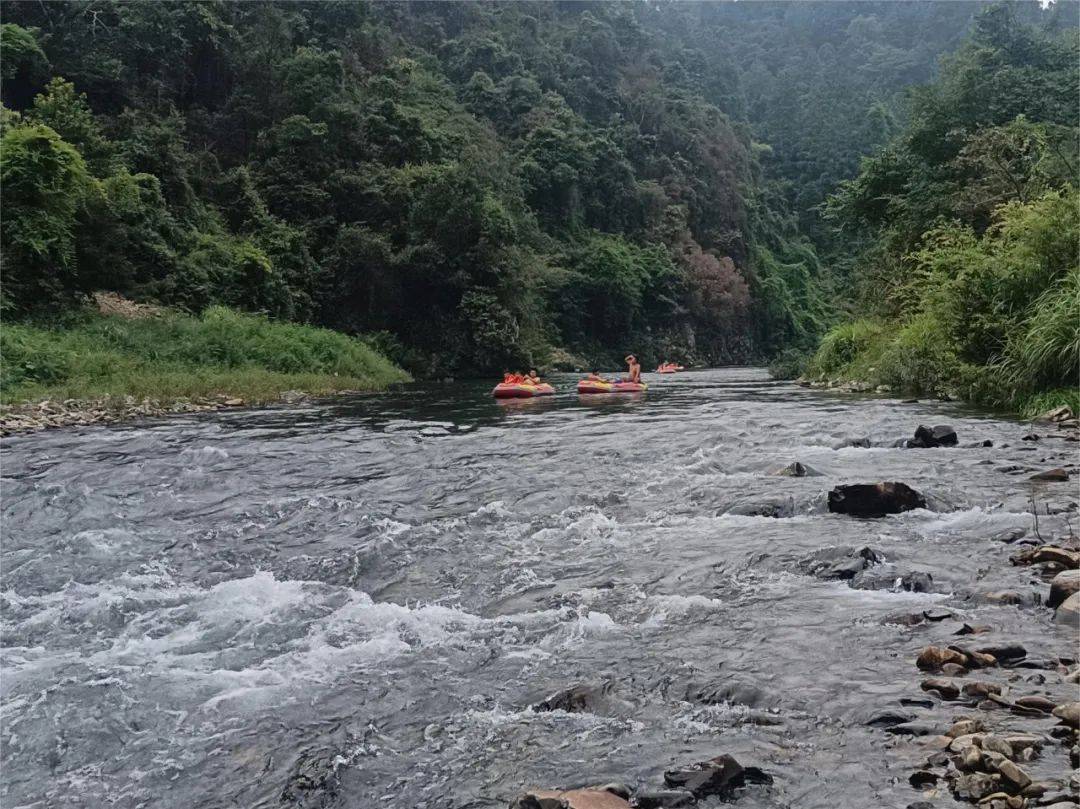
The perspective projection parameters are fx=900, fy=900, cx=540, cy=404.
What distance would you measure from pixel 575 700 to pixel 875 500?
4354 mm

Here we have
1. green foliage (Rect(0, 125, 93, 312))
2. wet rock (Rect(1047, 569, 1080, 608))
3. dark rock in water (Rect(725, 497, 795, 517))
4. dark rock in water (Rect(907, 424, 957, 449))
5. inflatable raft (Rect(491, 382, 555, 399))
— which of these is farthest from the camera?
inflatable raft (Rect(491, 382, 555, 399))

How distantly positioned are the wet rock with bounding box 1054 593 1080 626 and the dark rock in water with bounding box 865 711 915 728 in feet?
4.83

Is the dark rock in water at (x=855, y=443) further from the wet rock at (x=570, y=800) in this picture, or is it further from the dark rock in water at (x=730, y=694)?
the wet rock at (x=570, y=800)

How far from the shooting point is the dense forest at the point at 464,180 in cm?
2209

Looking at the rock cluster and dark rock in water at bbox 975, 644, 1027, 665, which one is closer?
the rock cluster

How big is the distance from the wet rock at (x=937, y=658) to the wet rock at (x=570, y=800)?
177 cm

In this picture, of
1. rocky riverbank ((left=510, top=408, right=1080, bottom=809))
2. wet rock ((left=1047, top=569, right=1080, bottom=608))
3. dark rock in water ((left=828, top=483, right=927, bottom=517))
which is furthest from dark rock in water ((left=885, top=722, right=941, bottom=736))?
dark rock in water ((left=828, top=483, right=927, bottom=517))

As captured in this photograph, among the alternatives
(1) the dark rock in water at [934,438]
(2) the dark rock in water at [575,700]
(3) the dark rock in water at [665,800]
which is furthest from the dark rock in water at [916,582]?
(1) the dark rock in water at [934,438]

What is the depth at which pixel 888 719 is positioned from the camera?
374 centimetres

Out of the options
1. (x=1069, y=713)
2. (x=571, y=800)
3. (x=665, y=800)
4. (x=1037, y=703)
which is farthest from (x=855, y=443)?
(x=571, y=800)

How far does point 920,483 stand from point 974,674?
15.7 feet

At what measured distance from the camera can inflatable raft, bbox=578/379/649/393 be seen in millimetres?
22156

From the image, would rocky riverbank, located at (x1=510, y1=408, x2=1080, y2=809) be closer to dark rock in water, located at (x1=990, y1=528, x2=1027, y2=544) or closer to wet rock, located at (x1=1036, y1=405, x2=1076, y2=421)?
dark rock in water, located at (x1=990, y1=528, x2=1027, y2=544)

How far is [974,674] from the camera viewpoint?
4.08 m
